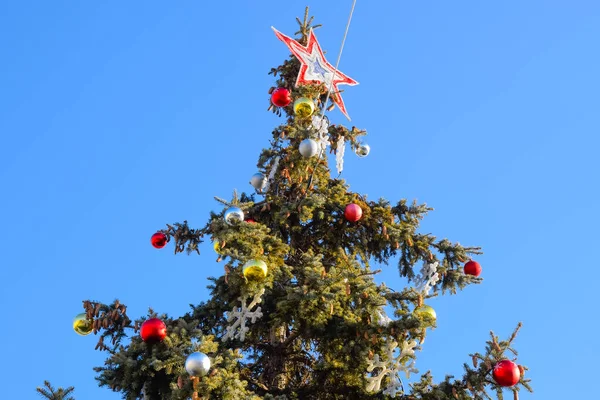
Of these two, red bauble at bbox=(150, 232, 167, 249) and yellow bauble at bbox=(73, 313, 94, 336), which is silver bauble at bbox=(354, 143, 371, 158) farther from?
yellow bauble at bbox=(73, 313, 94, 336)

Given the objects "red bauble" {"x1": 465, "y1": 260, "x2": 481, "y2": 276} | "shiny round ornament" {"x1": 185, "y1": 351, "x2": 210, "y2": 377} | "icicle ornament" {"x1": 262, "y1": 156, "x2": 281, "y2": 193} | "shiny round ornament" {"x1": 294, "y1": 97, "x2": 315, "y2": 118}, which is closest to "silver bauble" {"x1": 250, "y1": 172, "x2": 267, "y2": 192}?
"icicle ornament" {"x1": 262, "y1": 156, "x2": 281, "y2": 193}

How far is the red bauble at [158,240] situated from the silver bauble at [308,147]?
2685 millimetres

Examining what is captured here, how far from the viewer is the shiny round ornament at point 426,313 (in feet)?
29.2

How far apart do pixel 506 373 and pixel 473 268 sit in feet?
10.9

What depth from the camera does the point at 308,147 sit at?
1069 centimetres

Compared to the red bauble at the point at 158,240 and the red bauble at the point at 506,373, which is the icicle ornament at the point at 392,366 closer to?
the red bauble at the point at 506,373

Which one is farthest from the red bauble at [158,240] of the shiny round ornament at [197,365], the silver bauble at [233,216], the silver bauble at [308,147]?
the shiny round ornament at [197,365]

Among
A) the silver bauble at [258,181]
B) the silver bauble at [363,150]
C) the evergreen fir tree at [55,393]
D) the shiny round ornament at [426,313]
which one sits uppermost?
the silver bauble at [363,150]

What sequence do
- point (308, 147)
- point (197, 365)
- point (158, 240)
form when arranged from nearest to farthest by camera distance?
point (197, 365), point (308, 147), point (158, 240)

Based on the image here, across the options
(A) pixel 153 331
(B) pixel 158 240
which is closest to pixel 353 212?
(B) pixel 158 240

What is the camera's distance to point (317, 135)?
448 inches

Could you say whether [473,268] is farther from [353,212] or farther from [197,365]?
[197,365]

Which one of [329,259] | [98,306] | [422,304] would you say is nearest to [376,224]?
[329,259]

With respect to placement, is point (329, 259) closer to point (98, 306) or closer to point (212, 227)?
point (212, 227)
